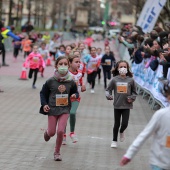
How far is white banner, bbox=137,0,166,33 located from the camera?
2558 cm

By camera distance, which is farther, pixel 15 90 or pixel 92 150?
pixel 15 90

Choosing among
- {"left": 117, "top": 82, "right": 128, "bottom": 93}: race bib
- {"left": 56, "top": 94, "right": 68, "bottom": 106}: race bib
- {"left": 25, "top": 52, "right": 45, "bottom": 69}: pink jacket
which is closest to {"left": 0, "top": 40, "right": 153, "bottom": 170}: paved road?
{"left": 56, "top": 94, "right": 68, "bottom": 106}: race bib

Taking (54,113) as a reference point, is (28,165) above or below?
below

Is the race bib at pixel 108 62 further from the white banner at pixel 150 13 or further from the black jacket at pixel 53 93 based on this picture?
the black jacket at pixel 53 93

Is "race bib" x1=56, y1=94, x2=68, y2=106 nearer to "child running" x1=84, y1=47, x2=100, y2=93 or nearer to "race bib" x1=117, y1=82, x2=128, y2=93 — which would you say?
"race bib" x1=117, y1=82, x2=128, y2=93

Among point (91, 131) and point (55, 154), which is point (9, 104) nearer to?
point (91, 131)

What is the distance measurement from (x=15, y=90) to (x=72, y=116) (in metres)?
9.56

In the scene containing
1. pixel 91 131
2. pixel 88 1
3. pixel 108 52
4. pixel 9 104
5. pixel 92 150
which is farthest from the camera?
pixel 88 1

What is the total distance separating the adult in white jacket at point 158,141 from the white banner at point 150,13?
19331 millimetres

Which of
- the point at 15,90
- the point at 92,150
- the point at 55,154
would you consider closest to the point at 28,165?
the point at 55,154

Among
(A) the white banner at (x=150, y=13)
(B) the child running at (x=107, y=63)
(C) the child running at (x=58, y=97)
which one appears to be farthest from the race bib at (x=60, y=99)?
(A) the white banner at (x=150, y=13)

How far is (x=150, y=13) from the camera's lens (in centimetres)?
2619

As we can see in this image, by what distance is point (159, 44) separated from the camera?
17.3m

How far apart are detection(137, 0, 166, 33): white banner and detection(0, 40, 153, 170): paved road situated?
6636 millimetres
